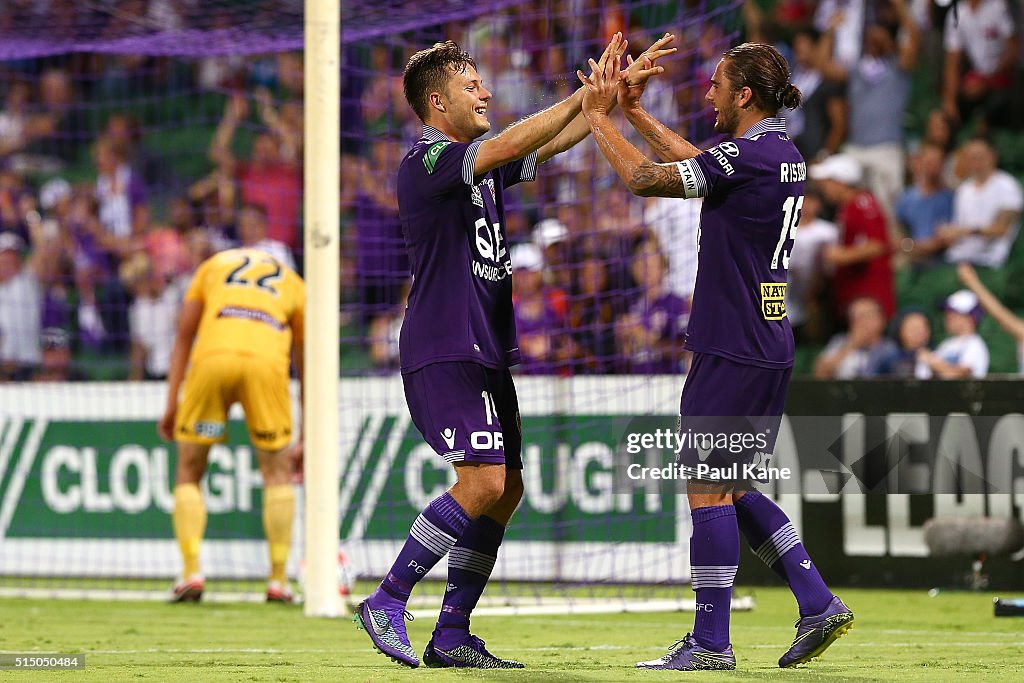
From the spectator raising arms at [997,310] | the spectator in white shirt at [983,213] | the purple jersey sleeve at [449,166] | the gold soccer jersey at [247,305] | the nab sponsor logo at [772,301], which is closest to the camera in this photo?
the purple jersey sleeve at [449,166]

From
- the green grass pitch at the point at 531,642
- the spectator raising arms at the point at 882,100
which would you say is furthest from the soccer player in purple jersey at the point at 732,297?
the spectator raising arms at the point at 882,100

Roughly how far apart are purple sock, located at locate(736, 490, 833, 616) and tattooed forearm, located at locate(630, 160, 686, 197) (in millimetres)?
1237

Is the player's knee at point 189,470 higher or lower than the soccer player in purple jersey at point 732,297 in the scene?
lower

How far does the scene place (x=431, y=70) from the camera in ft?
18.5

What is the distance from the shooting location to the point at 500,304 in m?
5.64

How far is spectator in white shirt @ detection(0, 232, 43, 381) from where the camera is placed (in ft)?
44.0

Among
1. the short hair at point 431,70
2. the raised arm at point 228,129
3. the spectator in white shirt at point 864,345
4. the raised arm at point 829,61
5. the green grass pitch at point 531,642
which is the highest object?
the raised arm at point 829,61

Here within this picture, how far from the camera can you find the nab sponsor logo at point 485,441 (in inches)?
212

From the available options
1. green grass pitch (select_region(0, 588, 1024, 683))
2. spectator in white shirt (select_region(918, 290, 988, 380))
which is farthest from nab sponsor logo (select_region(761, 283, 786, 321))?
spectator in white shirt (select_region(918, 290, 988, 380))

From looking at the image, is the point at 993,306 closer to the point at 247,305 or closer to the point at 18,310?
the point at 247,305

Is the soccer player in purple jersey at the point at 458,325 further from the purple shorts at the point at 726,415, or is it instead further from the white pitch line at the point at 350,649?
the white pitch line at the point at 350,649

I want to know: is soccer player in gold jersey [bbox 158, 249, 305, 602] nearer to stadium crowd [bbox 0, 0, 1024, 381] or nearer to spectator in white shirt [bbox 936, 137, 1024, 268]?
stadium crowd [bbox 0, 0, 1024, 381]

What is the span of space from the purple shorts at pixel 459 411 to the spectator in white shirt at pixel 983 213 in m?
8.02

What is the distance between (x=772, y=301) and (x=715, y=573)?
1021 mm
